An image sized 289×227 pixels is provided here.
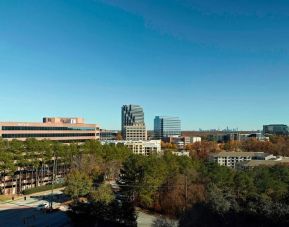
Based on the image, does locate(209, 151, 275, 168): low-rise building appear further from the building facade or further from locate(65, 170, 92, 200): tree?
locate(65, 170, 92, 200): tree

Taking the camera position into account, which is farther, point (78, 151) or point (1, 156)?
point (78, 151)

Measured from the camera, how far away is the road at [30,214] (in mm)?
52906

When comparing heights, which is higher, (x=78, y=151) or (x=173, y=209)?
(x=78, y=151)

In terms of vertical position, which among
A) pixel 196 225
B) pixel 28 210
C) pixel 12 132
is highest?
pixel 12 132

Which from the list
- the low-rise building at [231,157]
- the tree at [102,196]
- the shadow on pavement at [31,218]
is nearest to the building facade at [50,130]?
the shadow on pavement at [31,218]

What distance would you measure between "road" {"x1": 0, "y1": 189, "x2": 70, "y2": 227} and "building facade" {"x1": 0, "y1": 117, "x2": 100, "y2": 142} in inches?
912

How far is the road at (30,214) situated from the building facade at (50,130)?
23172 mm

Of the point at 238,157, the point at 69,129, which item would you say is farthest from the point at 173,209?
the point at 238,157

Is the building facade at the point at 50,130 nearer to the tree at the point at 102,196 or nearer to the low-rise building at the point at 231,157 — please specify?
the tree at the point at 102,196

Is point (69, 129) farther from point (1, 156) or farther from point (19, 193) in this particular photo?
point (1, 156)

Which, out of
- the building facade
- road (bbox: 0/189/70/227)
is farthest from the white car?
the building facade

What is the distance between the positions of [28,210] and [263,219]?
4259 cm

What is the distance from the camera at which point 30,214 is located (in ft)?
192

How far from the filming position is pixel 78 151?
9019 cm
